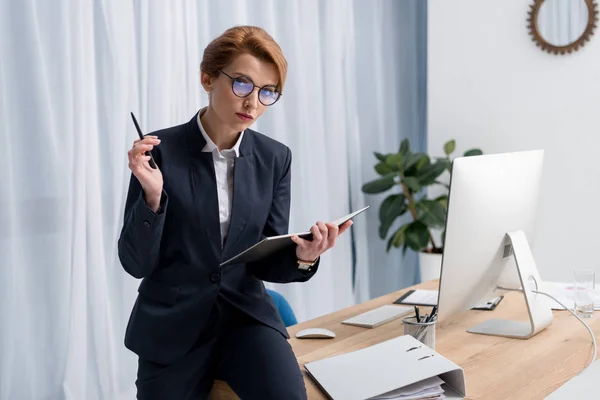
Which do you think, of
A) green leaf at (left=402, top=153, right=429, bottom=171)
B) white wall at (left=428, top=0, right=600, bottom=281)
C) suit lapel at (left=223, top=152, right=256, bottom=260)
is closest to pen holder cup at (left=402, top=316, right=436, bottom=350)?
suit lapel at (left=223, top=152, right=256, bottom=260)

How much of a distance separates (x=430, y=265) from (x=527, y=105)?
1.10m

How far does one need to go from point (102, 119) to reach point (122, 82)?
0.54 feet

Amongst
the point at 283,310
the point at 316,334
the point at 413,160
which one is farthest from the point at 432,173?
the point at 316,334

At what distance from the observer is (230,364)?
1.52 meters

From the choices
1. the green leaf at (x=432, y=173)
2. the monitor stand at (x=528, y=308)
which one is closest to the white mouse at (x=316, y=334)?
the monitor stand at (x=528, y=308)

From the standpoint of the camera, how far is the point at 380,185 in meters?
4.05

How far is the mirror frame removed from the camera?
150 inches

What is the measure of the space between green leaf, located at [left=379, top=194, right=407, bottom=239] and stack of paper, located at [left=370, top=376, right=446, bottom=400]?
2.66 m

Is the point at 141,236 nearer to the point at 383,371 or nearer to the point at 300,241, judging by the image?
the point at 300,241

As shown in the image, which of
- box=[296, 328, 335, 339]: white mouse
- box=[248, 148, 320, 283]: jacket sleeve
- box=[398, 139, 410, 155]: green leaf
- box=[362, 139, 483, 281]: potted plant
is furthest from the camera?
box=[398, 139, 410, 155]: green leaf

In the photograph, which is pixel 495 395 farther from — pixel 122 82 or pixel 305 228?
pixel 305 228

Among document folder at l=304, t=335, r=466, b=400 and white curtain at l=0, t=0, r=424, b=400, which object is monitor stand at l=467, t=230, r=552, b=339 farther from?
white curtain at l=0, t=0, r=424, b=400

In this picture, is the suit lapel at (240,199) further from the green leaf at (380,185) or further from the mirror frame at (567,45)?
the mirror frame at (567,45)

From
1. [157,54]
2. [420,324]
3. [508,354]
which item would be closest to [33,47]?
[157,54]
